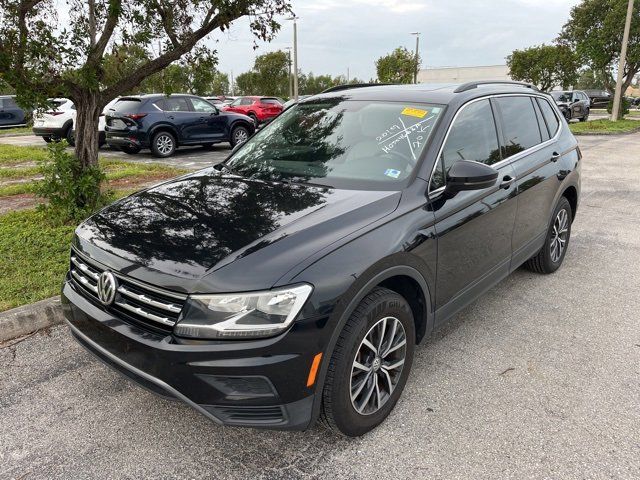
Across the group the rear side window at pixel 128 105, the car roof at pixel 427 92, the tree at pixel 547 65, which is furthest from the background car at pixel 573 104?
the car roof at pixel 427 92

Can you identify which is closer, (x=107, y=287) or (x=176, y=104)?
(x=107, y=287)

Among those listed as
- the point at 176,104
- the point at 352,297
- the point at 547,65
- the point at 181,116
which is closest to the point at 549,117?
the point at 352,297

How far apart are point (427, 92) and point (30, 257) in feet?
12.7

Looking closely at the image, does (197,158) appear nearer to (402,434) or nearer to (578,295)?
(578,295)

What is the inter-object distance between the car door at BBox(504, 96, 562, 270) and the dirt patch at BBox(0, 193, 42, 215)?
5869mm

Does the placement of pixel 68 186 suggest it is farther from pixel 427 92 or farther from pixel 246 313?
pixel 246 313

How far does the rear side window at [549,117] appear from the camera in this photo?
467 centimetres

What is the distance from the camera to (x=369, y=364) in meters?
2.59

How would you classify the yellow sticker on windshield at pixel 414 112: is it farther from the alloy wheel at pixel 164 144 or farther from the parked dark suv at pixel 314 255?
the alloy wheel at pixel 164 144

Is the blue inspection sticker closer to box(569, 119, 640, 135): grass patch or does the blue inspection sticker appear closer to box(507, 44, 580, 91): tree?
box(569, 119, 640, 135): grass patch

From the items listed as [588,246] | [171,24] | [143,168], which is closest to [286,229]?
[171,24]

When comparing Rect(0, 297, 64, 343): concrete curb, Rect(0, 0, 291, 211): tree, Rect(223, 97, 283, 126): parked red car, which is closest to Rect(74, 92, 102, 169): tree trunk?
Rect(0, 0, 291, 211): tree

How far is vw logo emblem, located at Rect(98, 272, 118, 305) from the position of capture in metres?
2.43

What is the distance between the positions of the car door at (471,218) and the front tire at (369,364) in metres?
0.45
